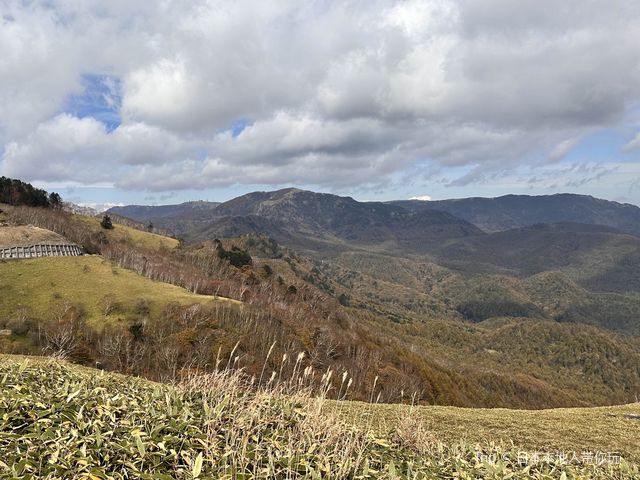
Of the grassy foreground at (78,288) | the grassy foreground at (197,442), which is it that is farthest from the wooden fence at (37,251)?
the grassy foreground at (197,442)

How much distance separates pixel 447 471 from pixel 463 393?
119397mm

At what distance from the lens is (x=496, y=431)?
53.4 feet

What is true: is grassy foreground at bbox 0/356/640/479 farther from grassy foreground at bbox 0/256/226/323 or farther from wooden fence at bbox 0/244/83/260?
wooden fence at bbox 0/244/83/260

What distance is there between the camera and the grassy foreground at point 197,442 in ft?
18.3

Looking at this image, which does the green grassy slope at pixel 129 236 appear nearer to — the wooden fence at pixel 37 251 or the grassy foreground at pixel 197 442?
the wooden fence at pixel 37 251

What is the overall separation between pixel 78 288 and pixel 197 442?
282ft

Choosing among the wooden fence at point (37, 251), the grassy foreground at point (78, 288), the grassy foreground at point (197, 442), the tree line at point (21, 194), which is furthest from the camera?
the tree line at point (21, 194)

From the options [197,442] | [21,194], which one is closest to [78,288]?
[197,442]

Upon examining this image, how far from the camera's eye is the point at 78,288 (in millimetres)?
78062

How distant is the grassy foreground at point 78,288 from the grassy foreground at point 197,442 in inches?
2906

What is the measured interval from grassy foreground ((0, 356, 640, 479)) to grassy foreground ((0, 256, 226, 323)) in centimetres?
7381

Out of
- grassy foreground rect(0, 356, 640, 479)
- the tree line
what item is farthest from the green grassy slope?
grassy foreground rect(0, 356, 640, 479)

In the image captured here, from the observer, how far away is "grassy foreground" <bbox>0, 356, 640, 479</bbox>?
220 inches

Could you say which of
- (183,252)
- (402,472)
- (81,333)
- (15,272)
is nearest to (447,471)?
(402,472)
